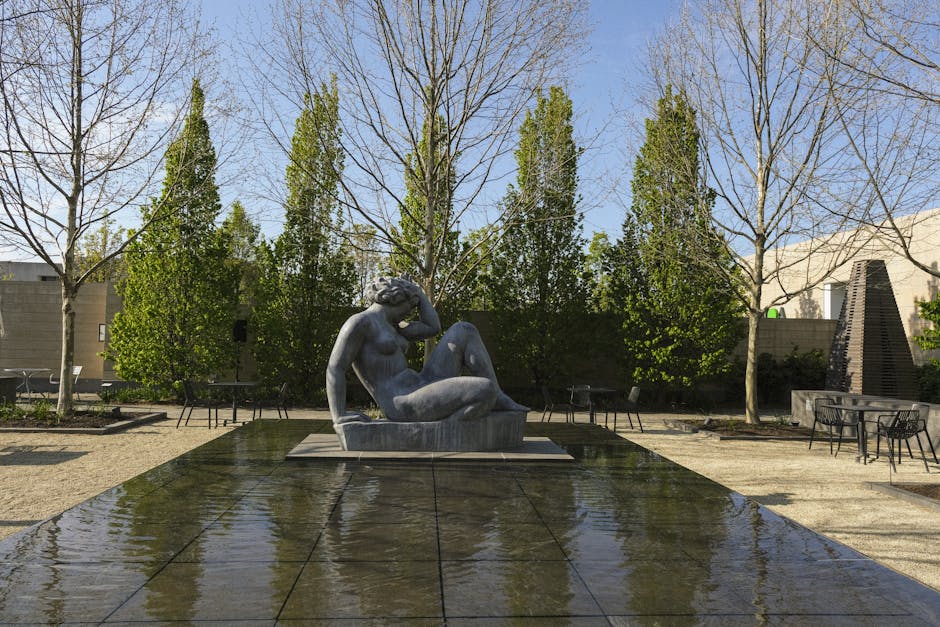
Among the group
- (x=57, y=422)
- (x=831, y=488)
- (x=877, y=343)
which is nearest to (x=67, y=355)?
(x=57, y=422)

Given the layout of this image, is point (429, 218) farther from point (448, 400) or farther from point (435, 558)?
point (435, 558)

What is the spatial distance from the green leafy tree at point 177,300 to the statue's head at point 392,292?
11413 millimetres

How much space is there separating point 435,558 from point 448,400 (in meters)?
3.11

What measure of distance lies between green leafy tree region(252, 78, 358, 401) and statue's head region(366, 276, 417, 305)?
10.7 metres

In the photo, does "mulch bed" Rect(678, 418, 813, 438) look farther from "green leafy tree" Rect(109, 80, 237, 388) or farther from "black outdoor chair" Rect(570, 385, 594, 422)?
"green leafy tree" Rect(109, 80, 237, 388)

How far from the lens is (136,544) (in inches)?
161

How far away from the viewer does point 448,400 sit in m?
6.96

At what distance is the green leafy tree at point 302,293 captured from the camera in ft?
59.3

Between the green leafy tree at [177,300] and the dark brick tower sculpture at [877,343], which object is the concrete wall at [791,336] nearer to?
the dark brick tower sculpture at [877,343]

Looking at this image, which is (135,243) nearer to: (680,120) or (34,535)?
(680,120)

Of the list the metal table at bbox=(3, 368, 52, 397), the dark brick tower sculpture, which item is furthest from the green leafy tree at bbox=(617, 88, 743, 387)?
the metal table at bbox=(3, 368, 52, 397)

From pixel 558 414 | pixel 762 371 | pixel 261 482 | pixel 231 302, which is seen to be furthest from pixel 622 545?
pixel 762 371

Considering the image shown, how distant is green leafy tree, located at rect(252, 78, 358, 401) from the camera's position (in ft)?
59.3

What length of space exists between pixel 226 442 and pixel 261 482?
8.73 feet
